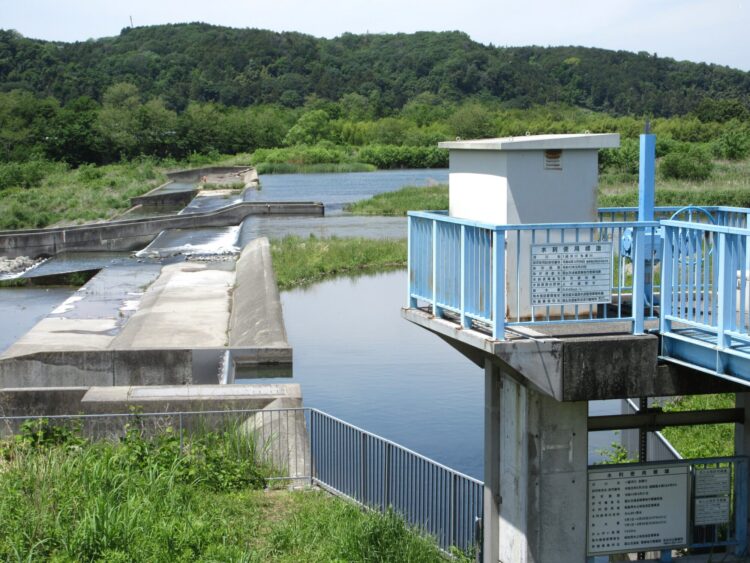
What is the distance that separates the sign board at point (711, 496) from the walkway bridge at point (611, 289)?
145 cm

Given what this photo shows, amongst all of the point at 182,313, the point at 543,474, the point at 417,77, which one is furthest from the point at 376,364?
the point at 417,77

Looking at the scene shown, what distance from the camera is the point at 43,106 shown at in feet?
324

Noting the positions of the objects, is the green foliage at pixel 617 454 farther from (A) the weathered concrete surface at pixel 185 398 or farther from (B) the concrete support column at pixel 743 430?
(A) the weathered concrete surface at pixel 185 398

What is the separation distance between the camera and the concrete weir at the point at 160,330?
1836 cm

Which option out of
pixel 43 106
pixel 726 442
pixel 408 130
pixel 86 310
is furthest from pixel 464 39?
pixel 726 442

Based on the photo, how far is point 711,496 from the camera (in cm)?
925

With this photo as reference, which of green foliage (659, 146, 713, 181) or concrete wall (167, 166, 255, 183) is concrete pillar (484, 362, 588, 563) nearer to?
green foliage (659, 146, 713, 181)

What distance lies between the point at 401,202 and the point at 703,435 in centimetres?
4188

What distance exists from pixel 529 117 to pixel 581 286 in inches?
4264

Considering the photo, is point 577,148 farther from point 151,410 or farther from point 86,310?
point 86,310

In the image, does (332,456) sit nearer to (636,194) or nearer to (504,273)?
(504,273)

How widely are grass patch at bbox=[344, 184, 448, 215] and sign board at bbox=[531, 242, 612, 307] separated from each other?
139ft

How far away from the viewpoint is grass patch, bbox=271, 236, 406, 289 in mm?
32884

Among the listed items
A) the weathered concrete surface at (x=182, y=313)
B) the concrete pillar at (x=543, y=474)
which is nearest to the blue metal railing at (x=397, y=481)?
the concrete pillar at (x=543, y=474)
